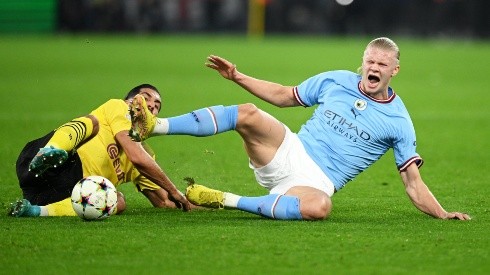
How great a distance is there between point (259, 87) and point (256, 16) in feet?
83.9

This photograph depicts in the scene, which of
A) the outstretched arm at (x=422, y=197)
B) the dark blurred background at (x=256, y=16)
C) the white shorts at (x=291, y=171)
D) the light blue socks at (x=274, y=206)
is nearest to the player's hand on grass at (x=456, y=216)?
the outstretched arm at (x=422, y=197)

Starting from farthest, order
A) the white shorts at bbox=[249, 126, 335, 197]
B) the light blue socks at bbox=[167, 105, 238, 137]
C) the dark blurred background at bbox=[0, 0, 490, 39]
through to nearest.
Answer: the dark blurred background at bbox=[0, 0, 490, 39]
the white shorts at bbox=[249, 126, 335, 197]
the light blue socks at bbox=[167, 105, 238, 137]

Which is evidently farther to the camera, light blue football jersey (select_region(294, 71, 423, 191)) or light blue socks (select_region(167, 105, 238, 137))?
light blue football jersey (select_region(294, 71, 423, 191))

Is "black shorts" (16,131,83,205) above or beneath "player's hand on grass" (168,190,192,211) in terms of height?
above

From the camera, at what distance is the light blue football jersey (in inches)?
300

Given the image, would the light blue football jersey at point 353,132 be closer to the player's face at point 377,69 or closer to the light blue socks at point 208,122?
the player's face at point 377,69

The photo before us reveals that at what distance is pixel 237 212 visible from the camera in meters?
7.95

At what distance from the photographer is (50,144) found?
7383 mm

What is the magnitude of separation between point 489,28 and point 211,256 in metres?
28.6

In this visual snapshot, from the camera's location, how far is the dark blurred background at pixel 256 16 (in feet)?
104

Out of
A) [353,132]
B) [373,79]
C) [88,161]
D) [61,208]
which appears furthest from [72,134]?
[373,79]

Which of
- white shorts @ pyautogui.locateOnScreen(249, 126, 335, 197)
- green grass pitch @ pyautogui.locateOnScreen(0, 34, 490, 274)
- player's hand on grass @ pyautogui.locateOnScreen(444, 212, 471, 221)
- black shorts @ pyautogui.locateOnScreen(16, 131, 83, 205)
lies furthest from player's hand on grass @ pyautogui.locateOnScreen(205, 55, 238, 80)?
player's hand on grass @ pyautogui.locateOnScreen(444, 212, 471, 221)

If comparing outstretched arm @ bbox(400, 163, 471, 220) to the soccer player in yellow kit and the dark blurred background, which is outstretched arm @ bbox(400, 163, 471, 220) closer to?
the soccer player in yellow kit

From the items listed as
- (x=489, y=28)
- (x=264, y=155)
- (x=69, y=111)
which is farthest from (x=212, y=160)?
(x=489, y=28)
